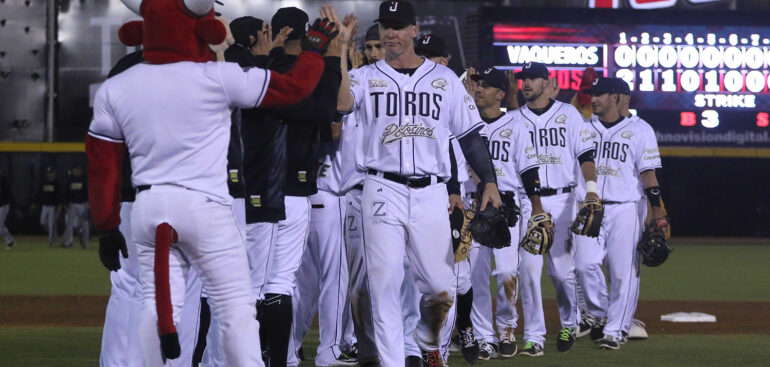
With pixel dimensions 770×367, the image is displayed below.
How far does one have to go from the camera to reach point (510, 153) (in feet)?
26.7

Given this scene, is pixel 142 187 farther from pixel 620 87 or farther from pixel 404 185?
pixel 620 87

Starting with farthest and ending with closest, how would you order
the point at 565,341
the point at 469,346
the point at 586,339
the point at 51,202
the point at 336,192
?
the point at 51,202
the point at 586,339
the point at 565,341
the point at 336,192
the point at 469,346

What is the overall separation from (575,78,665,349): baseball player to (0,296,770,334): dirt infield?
890 millimetres

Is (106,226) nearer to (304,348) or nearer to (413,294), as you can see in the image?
(413,294)

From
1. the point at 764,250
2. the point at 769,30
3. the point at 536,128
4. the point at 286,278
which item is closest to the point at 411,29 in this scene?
the point at 286,278

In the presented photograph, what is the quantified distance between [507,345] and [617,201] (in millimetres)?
1801

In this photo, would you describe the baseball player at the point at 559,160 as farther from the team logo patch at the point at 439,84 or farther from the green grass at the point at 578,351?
the team logo patch at the point at 439,84

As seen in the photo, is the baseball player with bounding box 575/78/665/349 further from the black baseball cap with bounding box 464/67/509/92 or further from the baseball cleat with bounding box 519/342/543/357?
the black baseball cap with bounding box 464/67/509/92

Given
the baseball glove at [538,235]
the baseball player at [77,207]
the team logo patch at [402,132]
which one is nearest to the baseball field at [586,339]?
the baseball glove at [538,235]

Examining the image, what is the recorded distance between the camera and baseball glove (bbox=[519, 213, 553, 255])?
25.6 ft

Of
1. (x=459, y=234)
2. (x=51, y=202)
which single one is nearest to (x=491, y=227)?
(x=459, y=234)

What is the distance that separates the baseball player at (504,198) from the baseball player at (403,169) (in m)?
1.83

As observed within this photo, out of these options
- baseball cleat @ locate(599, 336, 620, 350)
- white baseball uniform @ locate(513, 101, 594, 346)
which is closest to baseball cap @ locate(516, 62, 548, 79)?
white baseball uniform @ locate(513, 101, 594, 346)

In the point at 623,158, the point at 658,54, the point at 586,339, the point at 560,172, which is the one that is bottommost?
the point at 586,339
